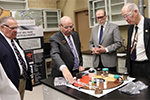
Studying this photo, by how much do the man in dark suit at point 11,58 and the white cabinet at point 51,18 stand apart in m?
3.23

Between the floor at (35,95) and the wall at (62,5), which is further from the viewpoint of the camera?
the wall at (62,5)

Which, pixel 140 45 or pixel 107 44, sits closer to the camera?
pixel 140 45

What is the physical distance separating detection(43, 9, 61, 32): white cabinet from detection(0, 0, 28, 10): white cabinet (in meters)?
0.70

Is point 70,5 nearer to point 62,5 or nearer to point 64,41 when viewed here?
point 62,5

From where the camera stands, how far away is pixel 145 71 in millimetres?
1886

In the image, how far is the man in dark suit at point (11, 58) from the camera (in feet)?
5.89

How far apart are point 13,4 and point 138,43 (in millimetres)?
4340

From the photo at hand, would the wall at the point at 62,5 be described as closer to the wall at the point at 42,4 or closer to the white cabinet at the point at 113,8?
the wall at the point at 42,4

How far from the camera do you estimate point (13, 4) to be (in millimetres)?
4906

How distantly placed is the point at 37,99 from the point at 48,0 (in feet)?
12.8

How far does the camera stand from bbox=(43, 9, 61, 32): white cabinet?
17.5 ft

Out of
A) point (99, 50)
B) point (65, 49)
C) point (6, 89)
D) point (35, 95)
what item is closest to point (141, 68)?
point (99, 50)

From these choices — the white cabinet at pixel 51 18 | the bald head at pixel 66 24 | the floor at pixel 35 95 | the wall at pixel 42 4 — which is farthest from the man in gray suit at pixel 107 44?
the wall at pixel 42 4

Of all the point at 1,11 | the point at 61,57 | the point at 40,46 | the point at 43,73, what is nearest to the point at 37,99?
the point at 43,73
